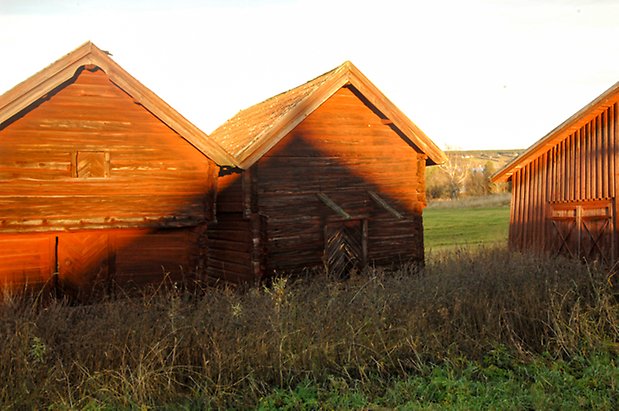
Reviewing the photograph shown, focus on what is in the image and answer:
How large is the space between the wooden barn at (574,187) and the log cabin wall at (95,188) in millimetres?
9388

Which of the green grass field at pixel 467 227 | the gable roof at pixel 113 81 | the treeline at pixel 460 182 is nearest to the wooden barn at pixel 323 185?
the gable roof at pixel 113 81

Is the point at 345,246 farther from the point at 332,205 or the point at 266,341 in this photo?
the point at 266,341

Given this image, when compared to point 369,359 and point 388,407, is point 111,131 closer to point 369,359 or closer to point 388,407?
point 369,359

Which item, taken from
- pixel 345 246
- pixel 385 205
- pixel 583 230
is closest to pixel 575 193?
pixel 583 230

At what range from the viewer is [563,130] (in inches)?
694

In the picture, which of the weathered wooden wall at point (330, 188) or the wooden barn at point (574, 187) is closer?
the weathered wooden wall at point (330, 188)

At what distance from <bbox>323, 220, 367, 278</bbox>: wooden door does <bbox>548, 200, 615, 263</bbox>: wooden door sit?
5.56m

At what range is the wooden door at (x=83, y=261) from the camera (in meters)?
13.5

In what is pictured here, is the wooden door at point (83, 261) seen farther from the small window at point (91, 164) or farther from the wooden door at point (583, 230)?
the wooden door at point (583, 230)

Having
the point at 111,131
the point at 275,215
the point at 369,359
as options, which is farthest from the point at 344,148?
the point at 369,359

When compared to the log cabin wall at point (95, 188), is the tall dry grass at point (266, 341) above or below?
below

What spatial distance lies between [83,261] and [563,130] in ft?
43.7

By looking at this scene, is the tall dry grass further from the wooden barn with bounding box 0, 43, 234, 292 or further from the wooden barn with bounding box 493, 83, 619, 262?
the wooden barn with bounding box 493, 83, 619, 262

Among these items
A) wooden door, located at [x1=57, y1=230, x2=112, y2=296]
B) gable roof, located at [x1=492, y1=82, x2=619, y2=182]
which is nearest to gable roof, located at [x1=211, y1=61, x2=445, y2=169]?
gable roof, located at [x1=492, y1=82, x2=619, y2=182]
